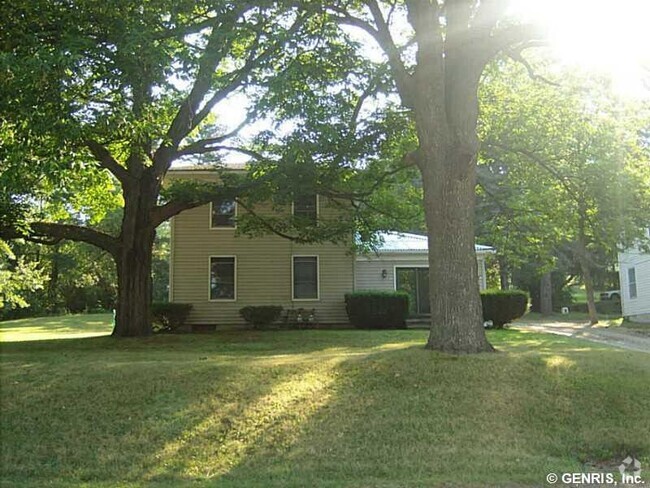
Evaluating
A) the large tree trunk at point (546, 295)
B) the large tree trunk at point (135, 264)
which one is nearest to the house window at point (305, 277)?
the large tree trunk at point (135, 264)

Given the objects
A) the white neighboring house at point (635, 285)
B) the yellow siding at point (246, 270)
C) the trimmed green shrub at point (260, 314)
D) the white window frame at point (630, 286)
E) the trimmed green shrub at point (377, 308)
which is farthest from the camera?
the white window frame at point (630, 286)

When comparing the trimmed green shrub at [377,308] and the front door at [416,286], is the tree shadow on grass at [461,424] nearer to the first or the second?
the trimmed green shrub at [377,308]

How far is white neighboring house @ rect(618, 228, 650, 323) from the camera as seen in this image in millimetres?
25875

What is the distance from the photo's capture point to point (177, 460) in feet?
19.5

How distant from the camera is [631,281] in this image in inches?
1107

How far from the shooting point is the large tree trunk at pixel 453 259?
8711 millimetres

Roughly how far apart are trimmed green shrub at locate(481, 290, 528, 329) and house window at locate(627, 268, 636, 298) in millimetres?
10190

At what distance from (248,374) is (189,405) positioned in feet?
3.44

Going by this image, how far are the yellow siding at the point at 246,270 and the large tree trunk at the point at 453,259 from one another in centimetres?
1228

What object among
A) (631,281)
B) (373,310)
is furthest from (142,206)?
(631,281)

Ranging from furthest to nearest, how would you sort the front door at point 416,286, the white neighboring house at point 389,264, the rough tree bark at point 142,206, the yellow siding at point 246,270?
the front door at point 416,286 → the white neighboring house at point 389,264 → the yellow siding at point 246,270 → the rough tree bark at point 142,206

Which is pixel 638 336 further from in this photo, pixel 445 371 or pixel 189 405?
pixel 189 405

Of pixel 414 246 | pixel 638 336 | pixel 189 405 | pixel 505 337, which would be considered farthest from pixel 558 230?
pixel 189 405

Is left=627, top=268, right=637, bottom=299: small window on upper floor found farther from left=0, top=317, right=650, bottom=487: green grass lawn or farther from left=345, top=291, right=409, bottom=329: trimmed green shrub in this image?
left=0, top=317, right=650, bottom=487: green grass lawn
